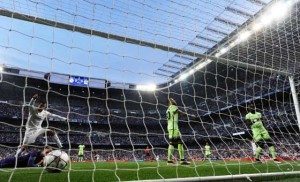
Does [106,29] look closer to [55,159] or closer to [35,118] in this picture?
[55,159]

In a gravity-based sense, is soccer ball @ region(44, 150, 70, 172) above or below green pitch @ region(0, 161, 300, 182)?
above

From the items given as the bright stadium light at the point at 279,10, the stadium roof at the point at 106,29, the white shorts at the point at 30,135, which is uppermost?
the bright stadium light at the point at 279,10

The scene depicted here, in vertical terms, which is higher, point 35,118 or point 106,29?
point 106,29

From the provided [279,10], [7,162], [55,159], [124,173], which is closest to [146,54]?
[124,173]

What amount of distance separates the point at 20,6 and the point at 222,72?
1782 cm

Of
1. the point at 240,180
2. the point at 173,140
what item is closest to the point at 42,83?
the point at 173,140

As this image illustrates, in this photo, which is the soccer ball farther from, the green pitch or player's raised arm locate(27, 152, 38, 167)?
player's raised arm locate(27, 152, 38, 167)

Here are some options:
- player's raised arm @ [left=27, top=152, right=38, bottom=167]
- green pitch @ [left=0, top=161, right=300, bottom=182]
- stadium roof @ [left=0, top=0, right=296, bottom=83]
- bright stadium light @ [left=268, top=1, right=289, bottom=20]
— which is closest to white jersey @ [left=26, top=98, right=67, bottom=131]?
stadium roof @ [left=0, top=0, right=296, bottom=83]

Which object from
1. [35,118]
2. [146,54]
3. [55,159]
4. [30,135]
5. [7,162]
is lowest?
[7,162]

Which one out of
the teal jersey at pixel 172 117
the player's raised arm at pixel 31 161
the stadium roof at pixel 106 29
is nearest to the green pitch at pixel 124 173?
the player's raised arm at pixel 31 161

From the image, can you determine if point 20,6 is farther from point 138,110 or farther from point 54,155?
point 138,110

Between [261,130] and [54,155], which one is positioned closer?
[54,155]

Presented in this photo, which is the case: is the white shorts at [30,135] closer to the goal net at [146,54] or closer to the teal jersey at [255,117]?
the goal net at [146,54]

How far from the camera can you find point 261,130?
7.69 metres
